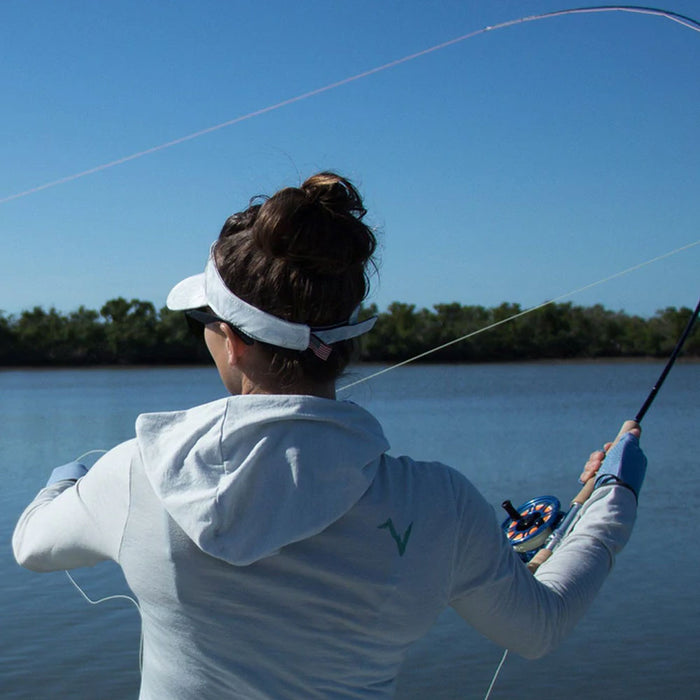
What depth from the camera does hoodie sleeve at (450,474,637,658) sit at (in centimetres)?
114

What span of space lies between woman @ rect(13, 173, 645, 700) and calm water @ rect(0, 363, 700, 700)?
0.28 m

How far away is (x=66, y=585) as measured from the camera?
22.2ft

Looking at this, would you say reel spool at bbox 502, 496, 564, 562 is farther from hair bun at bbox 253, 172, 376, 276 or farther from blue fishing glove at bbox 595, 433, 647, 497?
hair bun at bbox 253, 172, 376, 276

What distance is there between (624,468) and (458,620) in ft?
15.1

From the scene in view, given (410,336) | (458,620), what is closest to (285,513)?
(458,620)

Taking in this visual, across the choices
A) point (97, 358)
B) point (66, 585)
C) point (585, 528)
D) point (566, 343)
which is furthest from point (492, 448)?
point (97, 358)

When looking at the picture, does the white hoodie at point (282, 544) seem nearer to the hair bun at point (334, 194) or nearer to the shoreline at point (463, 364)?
the hair bun at point (334, 194)

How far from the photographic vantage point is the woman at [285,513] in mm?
1060

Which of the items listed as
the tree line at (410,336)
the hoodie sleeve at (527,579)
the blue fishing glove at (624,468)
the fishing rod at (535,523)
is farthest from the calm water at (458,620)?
the tree line at (410,336)

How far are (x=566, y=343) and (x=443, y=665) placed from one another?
43.0 metres

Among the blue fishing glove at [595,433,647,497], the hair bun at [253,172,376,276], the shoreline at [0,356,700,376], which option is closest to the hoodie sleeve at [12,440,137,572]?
the hair bun at [253,172,376,276]

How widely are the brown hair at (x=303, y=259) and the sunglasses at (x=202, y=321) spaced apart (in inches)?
1.0

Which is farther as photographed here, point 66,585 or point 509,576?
point 66,585

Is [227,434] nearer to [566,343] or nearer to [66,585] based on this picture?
[66,585]
